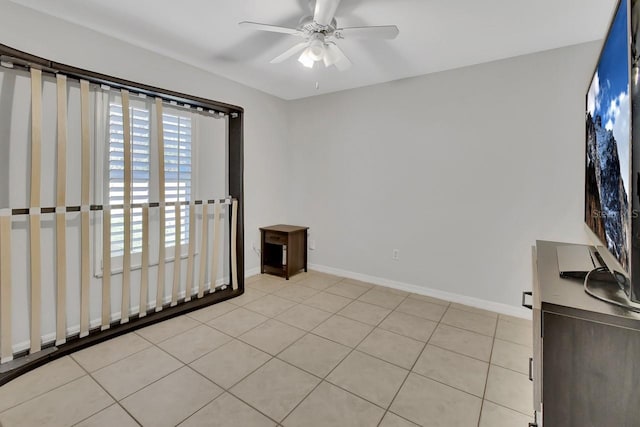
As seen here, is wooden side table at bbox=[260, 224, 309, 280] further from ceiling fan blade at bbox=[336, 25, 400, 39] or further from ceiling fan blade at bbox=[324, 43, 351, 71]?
ceiling fan blade at bbox=[336, 25, 400, 39]

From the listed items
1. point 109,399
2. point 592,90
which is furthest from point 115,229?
point 592,90

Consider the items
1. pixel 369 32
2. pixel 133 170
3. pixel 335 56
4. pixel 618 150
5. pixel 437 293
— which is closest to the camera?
pixel 618 150

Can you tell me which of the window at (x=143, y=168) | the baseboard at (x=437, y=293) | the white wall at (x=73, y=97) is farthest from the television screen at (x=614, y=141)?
the white wall at (x=73, y=97)

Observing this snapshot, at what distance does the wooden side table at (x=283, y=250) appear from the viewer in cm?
376

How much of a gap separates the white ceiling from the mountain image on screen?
1.13 m

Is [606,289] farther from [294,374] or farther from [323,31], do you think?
[323,31]

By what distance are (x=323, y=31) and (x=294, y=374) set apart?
7.65 ft

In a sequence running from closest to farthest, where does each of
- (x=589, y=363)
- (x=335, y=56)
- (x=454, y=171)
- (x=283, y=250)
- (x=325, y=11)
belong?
(x=589, y=363), (x=325, y=11), (x=335, y=56), (x=454, y=171), (x=283, y=250)

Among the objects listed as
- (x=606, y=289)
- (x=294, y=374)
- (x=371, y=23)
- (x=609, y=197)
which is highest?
(x=371, y=23)

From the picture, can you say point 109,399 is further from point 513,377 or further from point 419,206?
point 419,206

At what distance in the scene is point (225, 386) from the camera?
5.83 feet

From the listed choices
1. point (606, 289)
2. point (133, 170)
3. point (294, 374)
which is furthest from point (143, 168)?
point (606, 289)

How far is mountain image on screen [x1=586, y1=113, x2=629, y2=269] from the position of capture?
0.93m

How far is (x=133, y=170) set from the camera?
8.36ft
